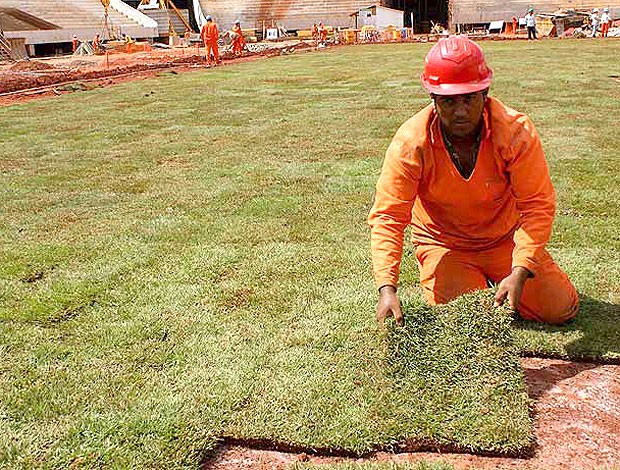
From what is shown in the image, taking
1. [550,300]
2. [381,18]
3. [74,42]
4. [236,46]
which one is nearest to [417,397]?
[550,300]

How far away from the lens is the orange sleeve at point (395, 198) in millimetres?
Result: 3197

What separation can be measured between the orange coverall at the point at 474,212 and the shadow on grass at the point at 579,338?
0.08 m

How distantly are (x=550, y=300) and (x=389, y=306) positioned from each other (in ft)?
3.31

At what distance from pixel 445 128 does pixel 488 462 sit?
1478 millimetres

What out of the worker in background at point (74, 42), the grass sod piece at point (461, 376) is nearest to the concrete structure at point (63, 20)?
the worker in background at point (74, 42)

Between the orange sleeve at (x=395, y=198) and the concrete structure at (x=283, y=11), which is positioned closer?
the orange sleeve at (x=395, y=198)

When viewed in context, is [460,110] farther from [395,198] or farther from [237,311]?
[237,311]

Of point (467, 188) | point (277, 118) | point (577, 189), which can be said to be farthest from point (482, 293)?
point (277, 118)

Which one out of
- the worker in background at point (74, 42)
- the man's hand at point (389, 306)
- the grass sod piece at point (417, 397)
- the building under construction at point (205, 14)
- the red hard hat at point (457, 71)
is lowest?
the grass sod piece at point (417, 397)

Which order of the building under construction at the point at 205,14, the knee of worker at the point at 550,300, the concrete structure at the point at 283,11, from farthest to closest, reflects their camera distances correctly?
the concrete structure at the point at 283,11 → the building under construction at the point at 205,14 → the knee of worker at the point at 550,300

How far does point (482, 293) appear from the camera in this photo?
315 cm

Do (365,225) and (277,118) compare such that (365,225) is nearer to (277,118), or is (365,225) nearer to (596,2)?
(277,118)

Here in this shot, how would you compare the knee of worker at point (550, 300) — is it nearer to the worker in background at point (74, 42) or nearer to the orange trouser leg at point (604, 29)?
the orange trouser leg at point (604, 29)

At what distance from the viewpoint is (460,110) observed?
9.90ft
